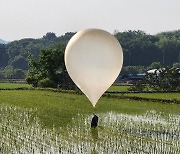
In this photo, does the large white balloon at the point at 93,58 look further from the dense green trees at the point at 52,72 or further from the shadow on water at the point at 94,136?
the dense green trees at the point at 52,72

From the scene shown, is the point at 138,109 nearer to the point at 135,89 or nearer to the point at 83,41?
the point at 83,41

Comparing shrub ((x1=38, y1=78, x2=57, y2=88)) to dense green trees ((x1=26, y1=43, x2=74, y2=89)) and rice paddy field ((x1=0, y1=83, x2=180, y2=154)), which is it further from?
rice paddy field ((x1=0, y1=83, x2=180, y2=154))

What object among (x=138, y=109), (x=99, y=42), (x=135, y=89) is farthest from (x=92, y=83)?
(x=135, y=89)

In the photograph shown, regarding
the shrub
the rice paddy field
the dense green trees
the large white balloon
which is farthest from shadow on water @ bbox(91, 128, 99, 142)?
the dense green trees

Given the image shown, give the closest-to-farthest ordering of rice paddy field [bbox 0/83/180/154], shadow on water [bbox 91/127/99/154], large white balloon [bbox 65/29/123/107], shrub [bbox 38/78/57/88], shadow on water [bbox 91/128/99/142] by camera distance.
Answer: shadow on water [bbox 91/127/99/154] < rice paddy field [bbox 0/83/180/154] < shadow on water [bbox 91/128/99/142] < large white balloon [bbox 65/29/123/107] < shrub [bbox 38/78/57/88]

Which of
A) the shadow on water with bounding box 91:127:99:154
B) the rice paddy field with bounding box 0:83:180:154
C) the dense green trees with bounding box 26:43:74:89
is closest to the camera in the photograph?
the shadow on water with bounding box 91:127:99:154

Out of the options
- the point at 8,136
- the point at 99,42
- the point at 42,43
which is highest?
the point at 42,43

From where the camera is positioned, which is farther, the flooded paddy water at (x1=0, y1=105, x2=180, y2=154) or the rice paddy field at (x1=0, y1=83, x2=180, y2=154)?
the rice paddy field at (x1=0, y1=83, x2=180, y2=154)
